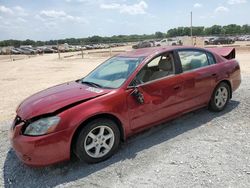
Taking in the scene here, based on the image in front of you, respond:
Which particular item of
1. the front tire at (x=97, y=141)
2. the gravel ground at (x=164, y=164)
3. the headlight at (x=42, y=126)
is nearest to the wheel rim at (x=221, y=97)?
the gravel ground at (x=164, y=164)

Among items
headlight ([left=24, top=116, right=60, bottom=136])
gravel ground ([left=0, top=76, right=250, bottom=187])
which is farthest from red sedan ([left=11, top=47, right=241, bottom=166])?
gravel ground ([left=0, top=76, right=250, bottom=187])

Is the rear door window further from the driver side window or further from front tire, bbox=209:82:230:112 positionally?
front tire, bbox=209:82:230:112

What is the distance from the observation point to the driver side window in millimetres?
4047

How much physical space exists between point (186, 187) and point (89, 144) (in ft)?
4.43

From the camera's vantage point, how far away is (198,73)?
469cm

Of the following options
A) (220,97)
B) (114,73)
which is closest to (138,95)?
(114,73)

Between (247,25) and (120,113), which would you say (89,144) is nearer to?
(120,113)

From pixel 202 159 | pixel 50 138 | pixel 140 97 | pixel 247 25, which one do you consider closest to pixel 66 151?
pixel 50 138

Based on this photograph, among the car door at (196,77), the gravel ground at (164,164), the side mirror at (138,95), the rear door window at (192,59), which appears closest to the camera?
the gravel ground at (164,164)

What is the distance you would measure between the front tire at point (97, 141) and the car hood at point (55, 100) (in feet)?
1.30

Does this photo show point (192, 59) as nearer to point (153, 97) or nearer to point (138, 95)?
point (153, 97)

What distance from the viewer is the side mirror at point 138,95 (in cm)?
382

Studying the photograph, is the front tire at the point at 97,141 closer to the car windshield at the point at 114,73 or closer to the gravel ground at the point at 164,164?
the gravel ground at the point at 164,164

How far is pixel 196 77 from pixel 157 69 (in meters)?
0.72
